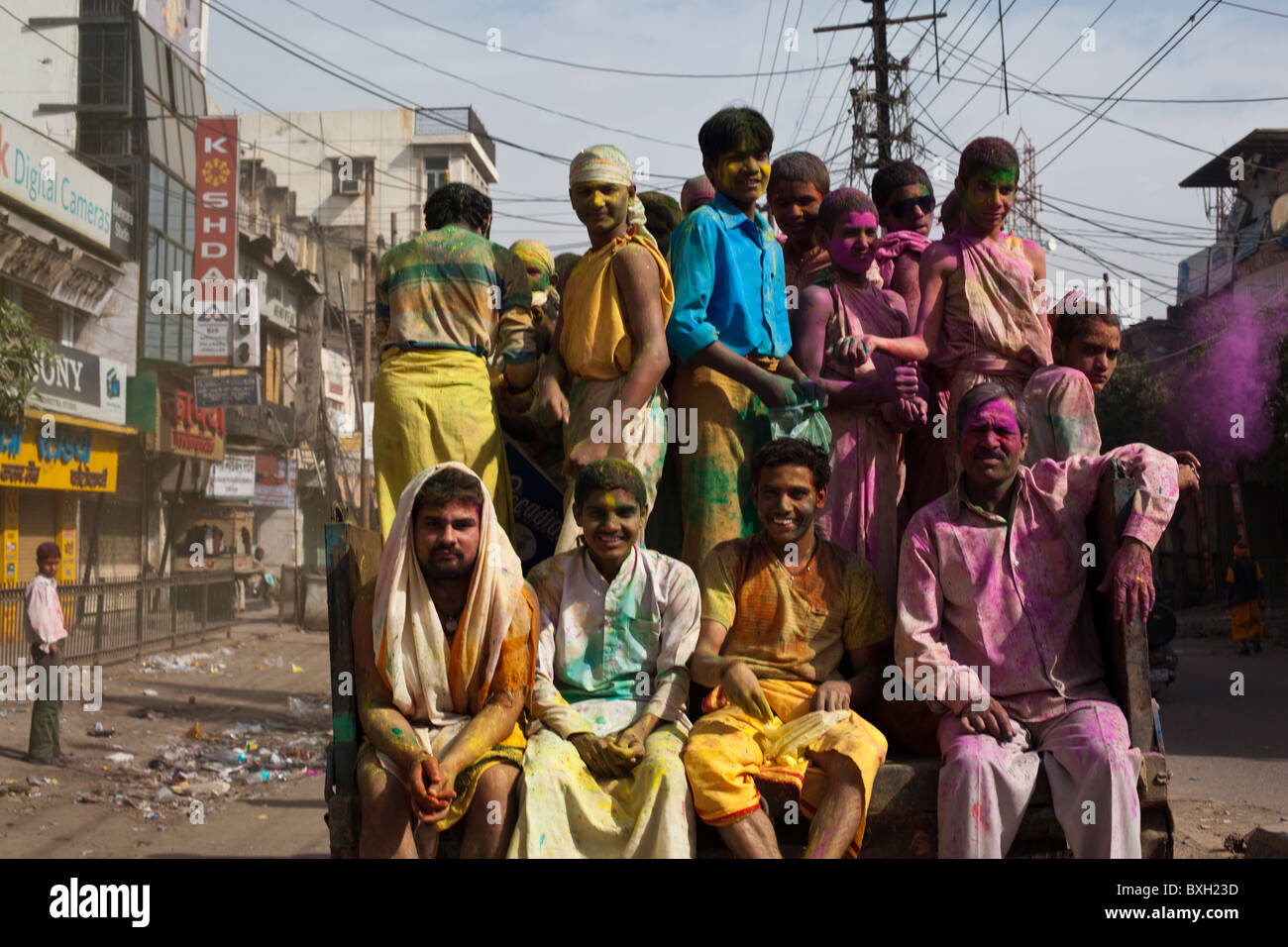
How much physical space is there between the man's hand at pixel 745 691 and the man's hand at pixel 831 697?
155 mm

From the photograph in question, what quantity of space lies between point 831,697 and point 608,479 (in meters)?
1.01

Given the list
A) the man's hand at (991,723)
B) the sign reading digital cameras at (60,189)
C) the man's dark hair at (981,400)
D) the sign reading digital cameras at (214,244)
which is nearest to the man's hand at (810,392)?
the man's dark hair at (981,400)

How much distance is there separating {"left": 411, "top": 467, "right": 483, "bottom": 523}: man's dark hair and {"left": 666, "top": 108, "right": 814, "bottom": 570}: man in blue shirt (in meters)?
1.15

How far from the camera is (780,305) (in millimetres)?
4781

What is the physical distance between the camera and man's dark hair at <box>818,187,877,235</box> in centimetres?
470

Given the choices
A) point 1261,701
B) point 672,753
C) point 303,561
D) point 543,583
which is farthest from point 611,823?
point 303,561

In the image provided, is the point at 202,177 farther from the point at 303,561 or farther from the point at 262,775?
the point at 262,775

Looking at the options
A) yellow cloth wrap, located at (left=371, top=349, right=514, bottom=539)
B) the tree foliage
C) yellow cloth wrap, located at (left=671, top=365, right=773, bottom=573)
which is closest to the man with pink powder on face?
yellow cloth wrap, located at (left=671, top=365, right=773, bottom=573)

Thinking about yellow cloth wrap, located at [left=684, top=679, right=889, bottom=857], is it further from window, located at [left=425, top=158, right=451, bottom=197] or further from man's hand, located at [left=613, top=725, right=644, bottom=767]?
window, located at [left=425, top=158, right=451, bottom=197]

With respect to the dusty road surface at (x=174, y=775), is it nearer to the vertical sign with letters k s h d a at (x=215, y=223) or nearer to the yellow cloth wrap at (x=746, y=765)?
the yellow cloth wrap at (x=746, y=765)

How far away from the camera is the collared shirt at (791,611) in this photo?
3.83 metres
